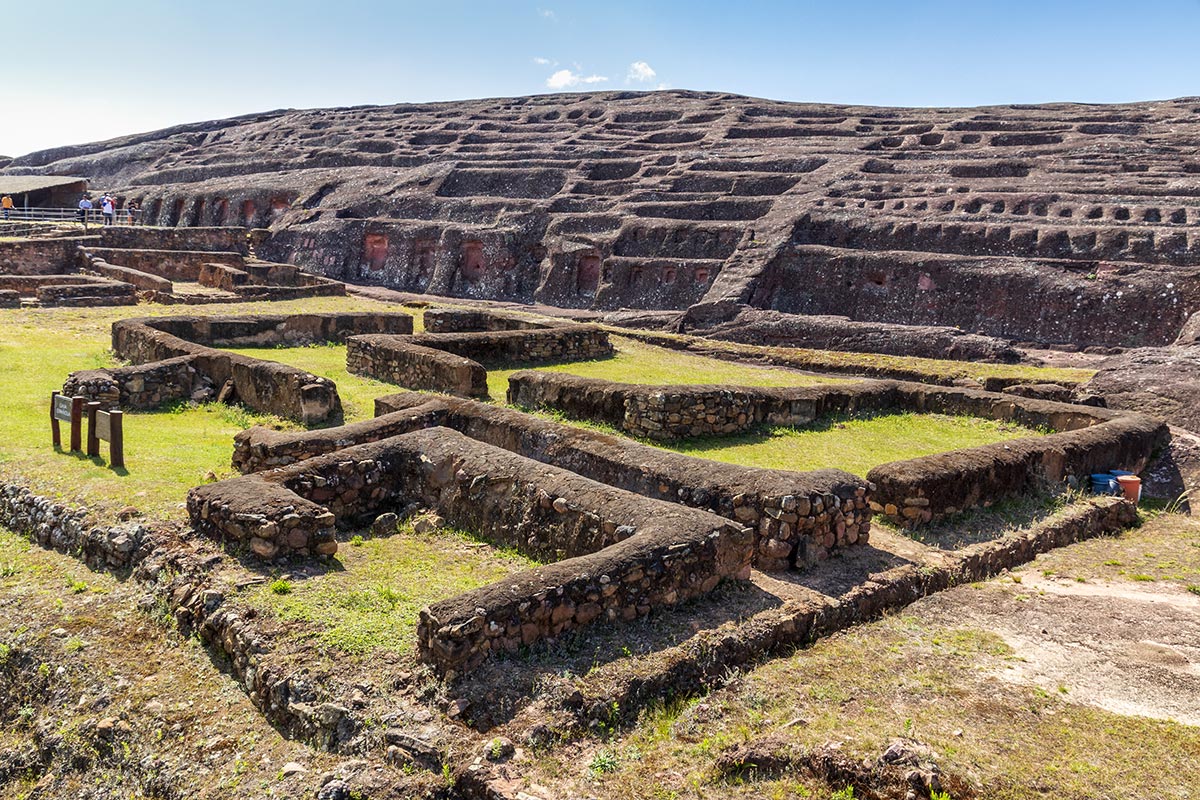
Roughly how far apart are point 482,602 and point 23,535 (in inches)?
229

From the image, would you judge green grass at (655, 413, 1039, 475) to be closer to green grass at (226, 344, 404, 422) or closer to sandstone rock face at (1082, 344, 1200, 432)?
sandstone rock face at (1082, 344, 1200, 432)

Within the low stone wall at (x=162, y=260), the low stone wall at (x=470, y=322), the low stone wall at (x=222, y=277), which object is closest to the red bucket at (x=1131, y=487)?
the low stone wall at (x=470, y=322)

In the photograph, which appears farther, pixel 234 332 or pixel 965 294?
pixel 965 294

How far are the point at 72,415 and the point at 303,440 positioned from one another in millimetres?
2941

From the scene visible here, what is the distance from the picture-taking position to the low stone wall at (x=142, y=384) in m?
13.9

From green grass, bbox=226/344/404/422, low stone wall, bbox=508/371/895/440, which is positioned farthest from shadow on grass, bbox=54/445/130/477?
low stone wall, bbox=508/371/895/440

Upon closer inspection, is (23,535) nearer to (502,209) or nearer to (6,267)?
(6,267)

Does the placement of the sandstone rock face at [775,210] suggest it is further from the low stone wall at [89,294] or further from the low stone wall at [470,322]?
the low stone wall at [89,294]

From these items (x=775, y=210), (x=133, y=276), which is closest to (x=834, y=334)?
(x=775, y=210)

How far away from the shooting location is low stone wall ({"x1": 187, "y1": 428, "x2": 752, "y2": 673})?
6.57 m

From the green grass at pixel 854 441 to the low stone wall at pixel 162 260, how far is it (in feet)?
87.6

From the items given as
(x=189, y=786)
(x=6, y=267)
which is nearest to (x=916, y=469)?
(x=189, y=786)

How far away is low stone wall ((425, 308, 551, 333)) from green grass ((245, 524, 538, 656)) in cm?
1384

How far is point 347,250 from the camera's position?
4188cm
